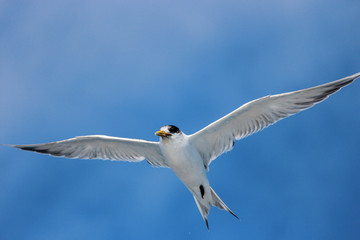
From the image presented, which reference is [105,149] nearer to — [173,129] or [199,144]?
[173,129]

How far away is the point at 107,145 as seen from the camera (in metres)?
7.71

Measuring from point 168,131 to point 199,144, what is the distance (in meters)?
0.83

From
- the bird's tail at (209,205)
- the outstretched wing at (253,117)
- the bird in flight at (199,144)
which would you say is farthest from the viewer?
the bird's tail at (209,205)

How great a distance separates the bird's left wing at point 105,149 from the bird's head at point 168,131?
643mm

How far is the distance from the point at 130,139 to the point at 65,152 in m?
1.43

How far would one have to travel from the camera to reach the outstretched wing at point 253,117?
6516 millimetres

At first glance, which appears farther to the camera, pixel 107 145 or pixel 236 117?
pixel 107 145

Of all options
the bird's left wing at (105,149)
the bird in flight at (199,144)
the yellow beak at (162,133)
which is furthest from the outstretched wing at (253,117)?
the bird's left wing at (105,149)

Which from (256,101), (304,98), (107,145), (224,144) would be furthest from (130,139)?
(304,98)

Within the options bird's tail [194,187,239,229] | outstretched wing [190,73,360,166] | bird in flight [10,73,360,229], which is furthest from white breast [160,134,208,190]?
bird's tail [194,187,239,229]

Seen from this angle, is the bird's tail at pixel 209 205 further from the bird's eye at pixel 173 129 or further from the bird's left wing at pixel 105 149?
the bird's eye at pixel 173 129

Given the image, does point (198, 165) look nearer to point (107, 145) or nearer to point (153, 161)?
point (153, 161)

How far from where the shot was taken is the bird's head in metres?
6.58

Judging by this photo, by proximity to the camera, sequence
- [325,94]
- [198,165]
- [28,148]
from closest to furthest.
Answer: [325,94], [198,165], [28,148]
